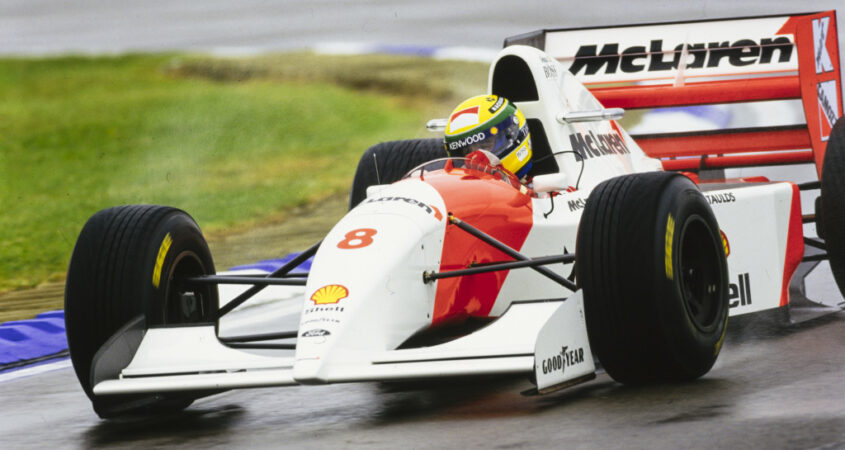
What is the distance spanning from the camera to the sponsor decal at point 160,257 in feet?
20.1

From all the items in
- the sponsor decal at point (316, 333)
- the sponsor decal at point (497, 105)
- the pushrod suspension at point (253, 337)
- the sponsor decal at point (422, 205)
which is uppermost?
the sponsor decal at point (497, 105)

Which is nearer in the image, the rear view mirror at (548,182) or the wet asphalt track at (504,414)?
the wet asphalt track at (504,414)

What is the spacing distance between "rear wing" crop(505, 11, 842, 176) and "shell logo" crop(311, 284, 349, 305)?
15.0 ft

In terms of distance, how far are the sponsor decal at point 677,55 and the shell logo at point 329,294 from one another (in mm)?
4775

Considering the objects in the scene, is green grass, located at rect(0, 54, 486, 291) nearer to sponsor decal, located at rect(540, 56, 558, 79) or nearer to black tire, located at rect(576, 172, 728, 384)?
sponsor decal, located at rect(540, 56, 558, 79)

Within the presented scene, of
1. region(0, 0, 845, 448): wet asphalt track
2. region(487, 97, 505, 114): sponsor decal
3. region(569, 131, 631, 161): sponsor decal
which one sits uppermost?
region(487, 97, 505, 114): sponsor decal

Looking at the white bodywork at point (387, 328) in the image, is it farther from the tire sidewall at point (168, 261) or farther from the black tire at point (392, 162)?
the black tire at point (392, 162)

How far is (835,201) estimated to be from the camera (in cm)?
764

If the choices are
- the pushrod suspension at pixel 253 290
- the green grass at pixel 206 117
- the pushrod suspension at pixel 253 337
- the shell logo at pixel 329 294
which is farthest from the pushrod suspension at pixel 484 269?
the green grass at pixel 206 117

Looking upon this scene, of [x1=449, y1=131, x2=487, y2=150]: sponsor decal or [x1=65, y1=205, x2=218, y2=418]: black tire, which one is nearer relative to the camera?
[x1=65, y1=205, x2=218, y2=418]: black tire

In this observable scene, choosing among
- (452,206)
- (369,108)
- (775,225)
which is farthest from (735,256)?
(369,108)

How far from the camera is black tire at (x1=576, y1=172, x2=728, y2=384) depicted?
5.54 meters

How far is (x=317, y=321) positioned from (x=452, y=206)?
44.7 inches

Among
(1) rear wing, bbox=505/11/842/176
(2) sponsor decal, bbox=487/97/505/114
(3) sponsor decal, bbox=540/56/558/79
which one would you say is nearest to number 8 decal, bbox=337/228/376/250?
(2) sponsor decal, bbox=487/97/505/114
